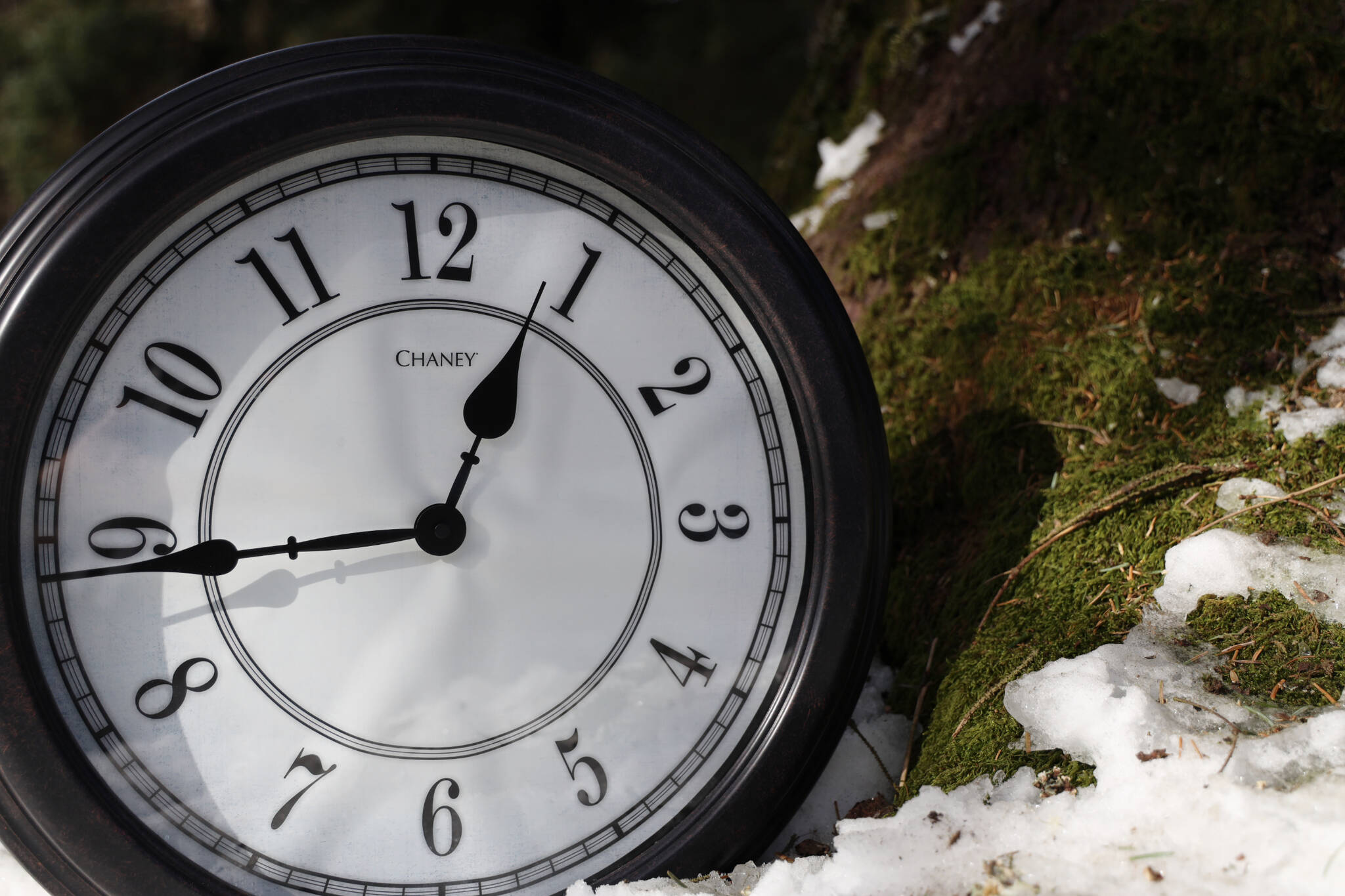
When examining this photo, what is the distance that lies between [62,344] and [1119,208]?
1590 millimetres

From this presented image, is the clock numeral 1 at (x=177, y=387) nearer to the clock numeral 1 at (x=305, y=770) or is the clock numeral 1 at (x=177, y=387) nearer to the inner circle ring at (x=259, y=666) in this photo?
the inner circle ring at (x=259, y=666)

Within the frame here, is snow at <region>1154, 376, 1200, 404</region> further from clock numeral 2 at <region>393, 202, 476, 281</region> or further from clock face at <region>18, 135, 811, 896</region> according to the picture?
clock numeral 2 at <region>393, 202, 476, 281</region>

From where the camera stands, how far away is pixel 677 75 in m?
4.64

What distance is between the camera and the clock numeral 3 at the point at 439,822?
3.61ft

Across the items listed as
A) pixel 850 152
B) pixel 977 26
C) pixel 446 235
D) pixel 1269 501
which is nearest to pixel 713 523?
pixel 446 235

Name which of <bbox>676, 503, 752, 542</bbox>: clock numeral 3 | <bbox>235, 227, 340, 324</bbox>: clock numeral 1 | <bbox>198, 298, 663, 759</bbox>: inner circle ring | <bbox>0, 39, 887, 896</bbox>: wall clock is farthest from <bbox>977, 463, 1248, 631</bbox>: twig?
<bbox>235, 227, 340, 324</bbox>: clock numeral 1

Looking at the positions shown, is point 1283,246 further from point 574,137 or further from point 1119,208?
point 574,137

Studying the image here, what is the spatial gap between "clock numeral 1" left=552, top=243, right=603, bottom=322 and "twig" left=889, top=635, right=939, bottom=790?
70cm

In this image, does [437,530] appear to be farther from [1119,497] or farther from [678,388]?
[1119,497]

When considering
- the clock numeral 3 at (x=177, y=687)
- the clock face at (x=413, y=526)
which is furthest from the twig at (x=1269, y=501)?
the clock numeral 3 at (x=177, y=687)

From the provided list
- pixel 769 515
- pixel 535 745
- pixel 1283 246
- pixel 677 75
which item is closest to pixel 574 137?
pixel 769 515

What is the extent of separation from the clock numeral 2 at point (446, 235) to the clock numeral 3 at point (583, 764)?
1.90ft

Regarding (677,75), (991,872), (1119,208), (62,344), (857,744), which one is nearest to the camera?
(991,872)

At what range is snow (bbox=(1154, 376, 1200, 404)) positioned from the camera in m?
1.42
